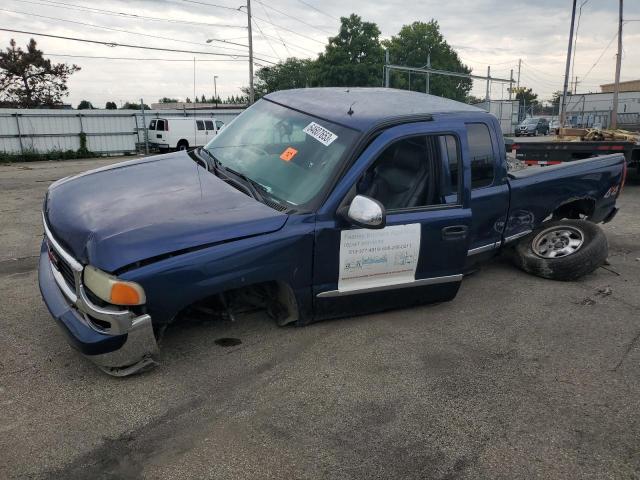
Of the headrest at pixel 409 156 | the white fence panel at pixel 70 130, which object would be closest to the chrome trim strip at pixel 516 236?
the headrest at pixel 409 156

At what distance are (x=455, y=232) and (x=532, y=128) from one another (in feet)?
150

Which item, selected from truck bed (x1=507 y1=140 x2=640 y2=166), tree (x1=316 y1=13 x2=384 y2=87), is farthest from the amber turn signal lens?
tree (x1=316 y1=13 x2=384 y2=87)

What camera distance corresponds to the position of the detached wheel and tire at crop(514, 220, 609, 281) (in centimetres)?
488

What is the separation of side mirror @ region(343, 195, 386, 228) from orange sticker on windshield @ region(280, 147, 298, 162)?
0.72m

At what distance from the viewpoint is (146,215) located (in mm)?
2896

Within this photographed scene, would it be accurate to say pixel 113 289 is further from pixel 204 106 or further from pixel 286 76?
pixel 286 76

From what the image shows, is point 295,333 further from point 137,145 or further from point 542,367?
point 137,145

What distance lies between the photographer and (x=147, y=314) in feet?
8.92

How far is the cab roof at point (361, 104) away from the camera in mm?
3570

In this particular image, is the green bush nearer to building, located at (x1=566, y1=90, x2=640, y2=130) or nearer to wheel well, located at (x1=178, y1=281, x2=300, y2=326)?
wheel well, located at (x1=178, y1=281, x2=300, y2=326)

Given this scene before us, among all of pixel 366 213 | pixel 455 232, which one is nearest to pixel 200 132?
pixel 455 232

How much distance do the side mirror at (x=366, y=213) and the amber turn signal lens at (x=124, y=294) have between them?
1360mm

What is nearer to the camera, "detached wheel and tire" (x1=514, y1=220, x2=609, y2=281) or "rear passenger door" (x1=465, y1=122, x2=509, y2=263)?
"rear passenger door" (x1=465, y1=122, x2=509, y2=263)

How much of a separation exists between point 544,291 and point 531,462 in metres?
2.72
